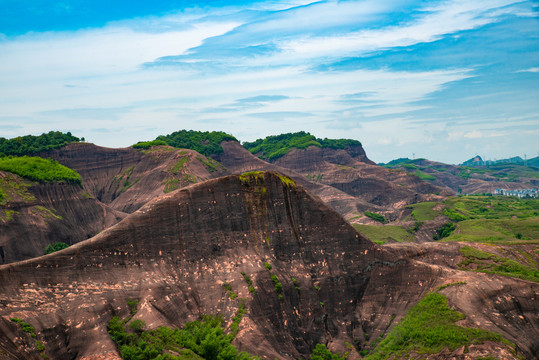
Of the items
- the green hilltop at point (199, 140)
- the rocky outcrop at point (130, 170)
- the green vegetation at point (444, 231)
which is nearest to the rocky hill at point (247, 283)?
the green vegetation at point (444, 231)

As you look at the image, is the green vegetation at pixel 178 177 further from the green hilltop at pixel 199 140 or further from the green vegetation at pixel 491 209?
the green vegetation at pixel 491 209

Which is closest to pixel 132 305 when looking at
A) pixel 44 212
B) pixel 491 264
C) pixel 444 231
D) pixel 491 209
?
pixel 491 264

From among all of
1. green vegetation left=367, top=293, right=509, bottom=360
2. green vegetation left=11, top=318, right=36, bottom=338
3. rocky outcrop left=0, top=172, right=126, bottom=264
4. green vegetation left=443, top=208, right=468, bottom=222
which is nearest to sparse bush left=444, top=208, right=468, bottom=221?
green vegetation left=443, top=208, right=468, bottom=222

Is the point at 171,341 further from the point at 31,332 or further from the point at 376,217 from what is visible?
the point at 376,217

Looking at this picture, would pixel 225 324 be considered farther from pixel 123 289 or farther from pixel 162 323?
pixel 123 289

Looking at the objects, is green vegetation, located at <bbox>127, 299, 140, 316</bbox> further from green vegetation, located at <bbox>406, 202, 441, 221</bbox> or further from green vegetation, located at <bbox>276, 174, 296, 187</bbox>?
green vegetation, located at <bbox>406, 202, 441, 221</bbox>

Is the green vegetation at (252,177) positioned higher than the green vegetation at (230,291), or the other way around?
the green vegetation at (252,177)
